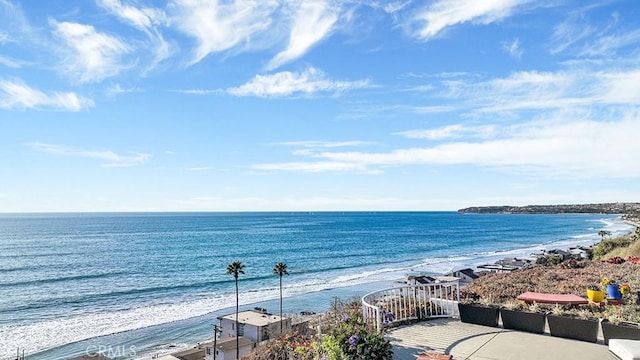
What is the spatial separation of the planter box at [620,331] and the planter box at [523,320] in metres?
0.97

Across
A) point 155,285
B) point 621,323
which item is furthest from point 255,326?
point 155,285

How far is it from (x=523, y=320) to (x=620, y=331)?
151 cm

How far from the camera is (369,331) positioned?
619 cm

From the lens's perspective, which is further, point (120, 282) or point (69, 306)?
point (120, 282)

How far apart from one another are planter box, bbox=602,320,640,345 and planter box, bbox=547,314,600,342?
145 mm

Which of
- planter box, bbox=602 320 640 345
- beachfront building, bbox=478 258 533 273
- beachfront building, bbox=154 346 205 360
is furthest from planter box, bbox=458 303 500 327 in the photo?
beachfront building, bbox=478 258 533 273

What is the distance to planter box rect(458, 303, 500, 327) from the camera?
27.3 ft

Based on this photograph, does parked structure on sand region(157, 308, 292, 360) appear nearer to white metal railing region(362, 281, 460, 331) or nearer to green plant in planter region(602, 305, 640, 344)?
white metal railing region(362, 281, 460, 331)

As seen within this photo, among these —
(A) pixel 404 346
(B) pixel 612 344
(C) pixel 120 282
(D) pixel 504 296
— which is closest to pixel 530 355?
(B) pixel 612 344

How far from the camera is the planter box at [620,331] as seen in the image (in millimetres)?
6910

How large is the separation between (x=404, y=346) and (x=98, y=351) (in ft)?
60.8

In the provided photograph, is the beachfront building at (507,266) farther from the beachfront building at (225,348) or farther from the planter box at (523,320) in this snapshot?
the planter box at (523,320)

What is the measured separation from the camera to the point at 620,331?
7.04 metres

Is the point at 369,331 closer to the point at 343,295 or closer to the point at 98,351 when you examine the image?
Result: the point at 98,351
